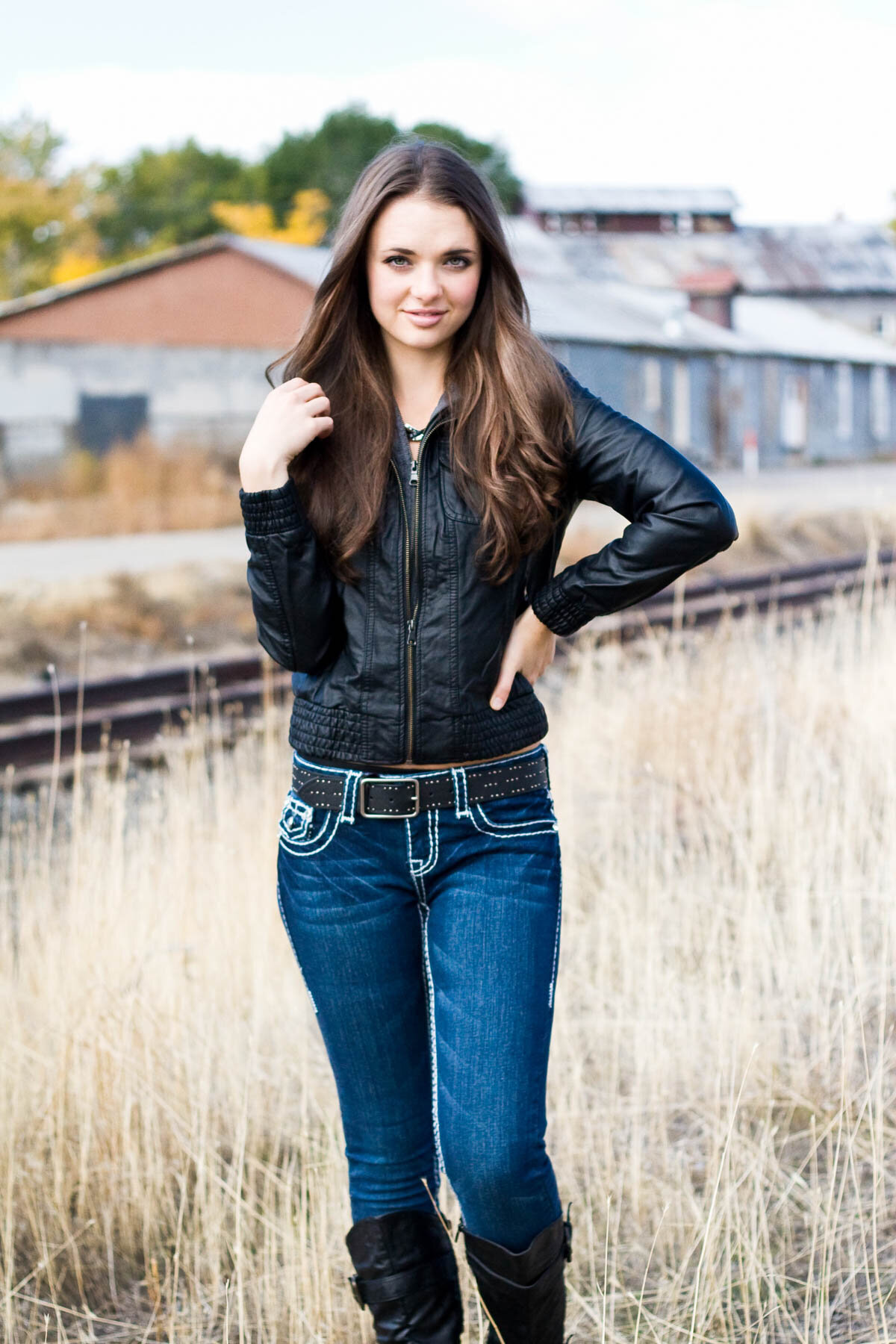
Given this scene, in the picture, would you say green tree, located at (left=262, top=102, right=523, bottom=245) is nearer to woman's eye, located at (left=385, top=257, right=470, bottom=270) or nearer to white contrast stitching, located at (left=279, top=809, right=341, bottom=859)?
woman's eye, located at (left=385, top=257, right=470, bottom=270)

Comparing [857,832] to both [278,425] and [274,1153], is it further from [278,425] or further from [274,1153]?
[278,425]

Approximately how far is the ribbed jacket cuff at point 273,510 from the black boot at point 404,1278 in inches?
45.1

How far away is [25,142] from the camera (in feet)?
165

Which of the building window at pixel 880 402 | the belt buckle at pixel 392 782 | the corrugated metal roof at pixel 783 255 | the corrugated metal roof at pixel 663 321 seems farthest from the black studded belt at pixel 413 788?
the corrugated metal roof at pixel 783 255

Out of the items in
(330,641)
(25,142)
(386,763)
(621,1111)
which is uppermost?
(25,142)

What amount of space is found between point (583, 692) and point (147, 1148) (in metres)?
3.91

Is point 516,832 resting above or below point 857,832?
above

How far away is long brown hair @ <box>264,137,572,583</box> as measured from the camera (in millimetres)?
2076

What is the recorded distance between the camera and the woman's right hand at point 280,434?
2051 mm

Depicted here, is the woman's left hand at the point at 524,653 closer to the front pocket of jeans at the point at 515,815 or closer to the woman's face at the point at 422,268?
the front pocket of jeans at the point at 515,815

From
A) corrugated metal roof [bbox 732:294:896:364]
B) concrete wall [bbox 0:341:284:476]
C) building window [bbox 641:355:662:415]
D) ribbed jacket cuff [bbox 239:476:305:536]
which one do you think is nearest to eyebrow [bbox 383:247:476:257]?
ribbed jacket cuff [bbox 239:476:305:536]

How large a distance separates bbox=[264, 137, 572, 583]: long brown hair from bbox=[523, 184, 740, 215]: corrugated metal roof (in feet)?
214

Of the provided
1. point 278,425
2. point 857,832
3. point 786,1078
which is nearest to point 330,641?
point 278,425

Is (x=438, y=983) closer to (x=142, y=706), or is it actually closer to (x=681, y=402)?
(x=142, y=706)
